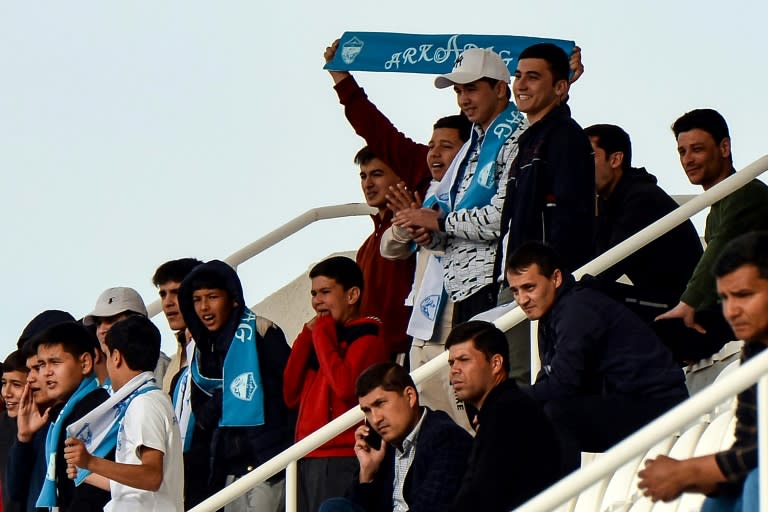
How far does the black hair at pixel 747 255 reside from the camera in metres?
5.32

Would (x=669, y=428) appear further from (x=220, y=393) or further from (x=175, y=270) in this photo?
(x=175, y=270)

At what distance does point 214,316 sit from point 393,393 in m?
1.87

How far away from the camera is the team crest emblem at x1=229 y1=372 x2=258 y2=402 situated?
8.66 m

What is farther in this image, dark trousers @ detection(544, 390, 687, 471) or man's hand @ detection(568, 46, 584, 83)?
man's hand @ detection(568, 46, 584, 83)

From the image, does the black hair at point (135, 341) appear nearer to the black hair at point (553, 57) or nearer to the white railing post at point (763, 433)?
the black hair at point (553, 57)

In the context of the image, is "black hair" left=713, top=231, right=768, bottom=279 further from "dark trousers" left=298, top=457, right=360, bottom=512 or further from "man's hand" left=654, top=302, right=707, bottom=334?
"dark trousers" left=298, top=457, right=360, bottom=512

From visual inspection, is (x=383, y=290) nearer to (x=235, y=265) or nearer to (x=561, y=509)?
(x=235, y=265)

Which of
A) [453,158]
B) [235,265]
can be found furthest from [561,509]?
[235,265]

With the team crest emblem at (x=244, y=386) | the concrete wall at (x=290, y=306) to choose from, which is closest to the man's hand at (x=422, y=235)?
the team crest emblem at (x=244, y=386)

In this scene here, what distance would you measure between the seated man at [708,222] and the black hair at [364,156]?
1753mm

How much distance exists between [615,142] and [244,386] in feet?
6.77

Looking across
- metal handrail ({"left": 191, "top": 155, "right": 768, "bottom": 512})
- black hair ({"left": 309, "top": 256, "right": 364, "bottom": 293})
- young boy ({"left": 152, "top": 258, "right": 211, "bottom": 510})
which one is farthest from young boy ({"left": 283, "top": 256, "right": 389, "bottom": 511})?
metal handrail ({"left": 191, "top": 155, "right": 768, "bottom": 512})

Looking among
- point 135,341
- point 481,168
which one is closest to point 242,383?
point 135,341

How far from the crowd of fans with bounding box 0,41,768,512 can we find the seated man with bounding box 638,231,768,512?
1.30 metres
